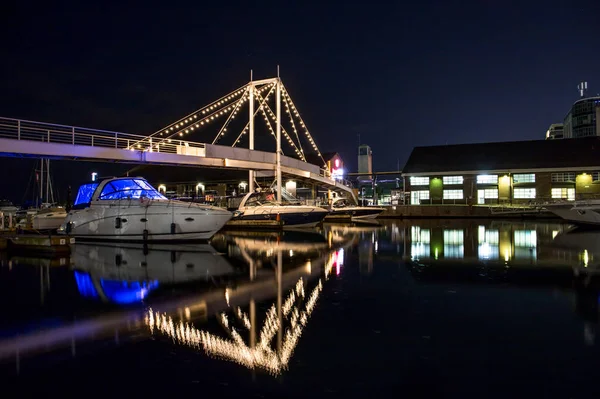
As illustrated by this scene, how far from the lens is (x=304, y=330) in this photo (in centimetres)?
691

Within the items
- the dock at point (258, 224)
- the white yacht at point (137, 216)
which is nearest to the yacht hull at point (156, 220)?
the white yacht at point (137, 216)

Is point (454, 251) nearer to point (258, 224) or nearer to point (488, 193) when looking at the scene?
point (258, 224)

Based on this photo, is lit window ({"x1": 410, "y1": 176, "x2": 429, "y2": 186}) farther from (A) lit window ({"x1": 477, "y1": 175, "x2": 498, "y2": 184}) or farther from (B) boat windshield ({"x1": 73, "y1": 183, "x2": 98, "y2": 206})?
(B) boat windshield ({"x1": 73, "y1": 183, "x2": 98, "y2": 206})

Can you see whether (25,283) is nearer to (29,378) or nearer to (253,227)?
(29,378)

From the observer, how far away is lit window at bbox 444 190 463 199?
55.3 metres

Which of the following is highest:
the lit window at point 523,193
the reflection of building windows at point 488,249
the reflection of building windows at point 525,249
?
the lit window at point 523,193

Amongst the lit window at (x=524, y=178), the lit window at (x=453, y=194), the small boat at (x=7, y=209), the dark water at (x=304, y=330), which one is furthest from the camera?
the lit window at (x=453, y=194)

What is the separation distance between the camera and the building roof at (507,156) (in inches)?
2048

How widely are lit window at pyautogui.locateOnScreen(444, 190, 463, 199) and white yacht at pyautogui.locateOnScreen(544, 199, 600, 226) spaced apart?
2109cm

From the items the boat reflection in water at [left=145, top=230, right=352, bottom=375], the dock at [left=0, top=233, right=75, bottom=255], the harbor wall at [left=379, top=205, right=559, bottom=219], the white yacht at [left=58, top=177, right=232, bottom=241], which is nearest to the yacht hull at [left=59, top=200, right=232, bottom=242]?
the white yacht at [left=58, top=177, right=232, bottom=241]

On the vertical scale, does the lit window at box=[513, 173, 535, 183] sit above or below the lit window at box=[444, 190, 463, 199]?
above

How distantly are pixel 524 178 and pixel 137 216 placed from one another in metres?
47.9

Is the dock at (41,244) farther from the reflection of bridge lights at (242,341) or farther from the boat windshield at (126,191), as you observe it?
the reflection of bridge lights at (242,341)

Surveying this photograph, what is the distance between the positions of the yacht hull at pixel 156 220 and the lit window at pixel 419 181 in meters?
41.0
